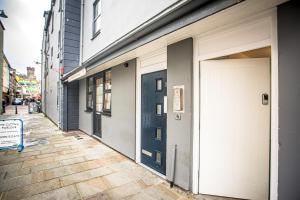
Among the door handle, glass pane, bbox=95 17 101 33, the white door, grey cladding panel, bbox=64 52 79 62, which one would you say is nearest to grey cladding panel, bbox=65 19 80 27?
grey cladding panel, bbox=64 52 79 62

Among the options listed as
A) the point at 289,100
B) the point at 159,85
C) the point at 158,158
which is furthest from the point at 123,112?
the point at 289,100

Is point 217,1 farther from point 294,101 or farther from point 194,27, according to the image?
point 294,101

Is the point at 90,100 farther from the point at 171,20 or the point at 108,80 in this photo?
the point at 171,20

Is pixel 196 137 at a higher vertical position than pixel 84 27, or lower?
lower

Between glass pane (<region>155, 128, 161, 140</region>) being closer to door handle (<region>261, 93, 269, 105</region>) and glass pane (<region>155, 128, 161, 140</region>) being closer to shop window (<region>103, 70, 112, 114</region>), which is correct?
door handle (<region>261, 93, 269, 105</region>)

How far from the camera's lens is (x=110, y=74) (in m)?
5.78

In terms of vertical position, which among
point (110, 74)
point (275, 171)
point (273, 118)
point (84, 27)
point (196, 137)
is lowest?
point (275, 171)

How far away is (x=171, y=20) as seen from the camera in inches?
98.7

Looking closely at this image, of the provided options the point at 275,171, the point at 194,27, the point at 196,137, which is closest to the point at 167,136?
the point at 196,137

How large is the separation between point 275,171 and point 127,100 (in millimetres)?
3562

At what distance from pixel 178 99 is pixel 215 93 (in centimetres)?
66

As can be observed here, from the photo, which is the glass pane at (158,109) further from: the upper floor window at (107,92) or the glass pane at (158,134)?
the upper floor window at (107,92)

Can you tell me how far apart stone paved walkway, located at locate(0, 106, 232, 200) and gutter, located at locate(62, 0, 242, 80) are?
2.77 m

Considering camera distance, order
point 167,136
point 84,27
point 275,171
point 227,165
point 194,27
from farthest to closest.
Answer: point 84,27, point 167,136, point 227,165, point 194,27, point 275,171
